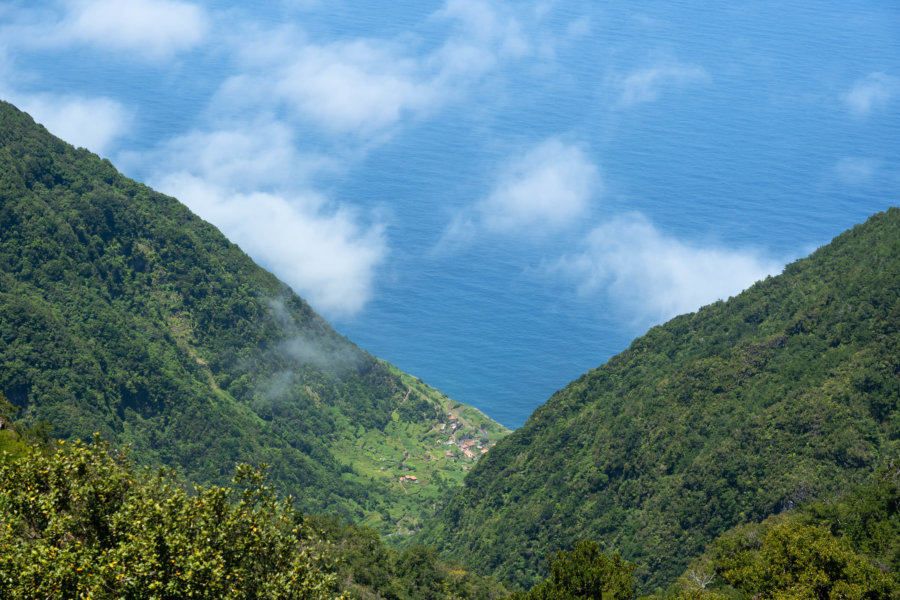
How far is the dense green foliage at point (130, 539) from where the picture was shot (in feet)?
88.2

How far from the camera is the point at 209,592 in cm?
2836

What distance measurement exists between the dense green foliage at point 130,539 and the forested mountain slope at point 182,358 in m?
65.0

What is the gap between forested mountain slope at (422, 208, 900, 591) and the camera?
75.4 metres

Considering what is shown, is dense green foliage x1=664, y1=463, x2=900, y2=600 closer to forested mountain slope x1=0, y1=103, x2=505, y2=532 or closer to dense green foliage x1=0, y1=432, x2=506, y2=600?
dense green foliage x1=0, y1=432, x2=506, y2=600

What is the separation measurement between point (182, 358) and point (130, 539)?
345 ft

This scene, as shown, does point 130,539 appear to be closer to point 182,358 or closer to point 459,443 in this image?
point 182,358

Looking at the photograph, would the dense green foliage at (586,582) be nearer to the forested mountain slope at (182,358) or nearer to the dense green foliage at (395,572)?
the dense green foliage at (395,572)

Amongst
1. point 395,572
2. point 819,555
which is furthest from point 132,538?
point 395,572

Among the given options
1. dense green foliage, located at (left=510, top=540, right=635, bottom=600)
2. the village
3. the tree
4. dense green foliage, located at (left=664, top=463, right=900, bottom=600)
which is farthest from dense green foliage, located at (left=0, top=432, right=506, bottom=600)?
the village

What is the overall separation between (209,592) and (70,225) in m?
106

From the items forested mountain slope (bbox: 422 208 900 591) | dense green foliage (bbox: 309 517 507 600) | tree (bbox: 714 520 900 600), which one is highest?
forested mountain slope (bbox: 422 208 900 591)

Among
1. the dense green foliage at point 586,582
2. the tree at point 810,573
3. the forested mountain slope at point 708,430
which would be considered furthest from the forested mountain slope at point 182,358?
the tree at point 810,573

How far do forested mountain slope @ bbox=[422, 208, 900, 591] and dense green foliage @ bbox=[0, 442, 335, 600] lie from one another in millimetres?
51611

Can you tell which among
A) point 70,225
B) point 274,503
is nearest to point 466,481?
point 70,225
